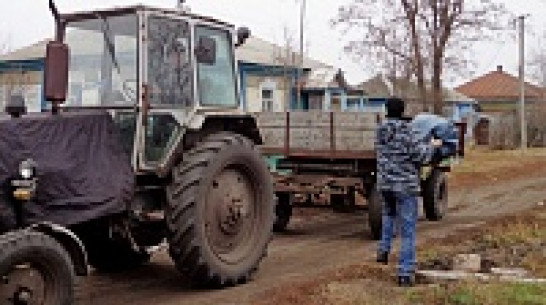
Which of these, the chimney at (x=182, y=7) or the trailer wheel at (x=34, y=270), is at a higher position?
the chimney at (x=182, y=7)

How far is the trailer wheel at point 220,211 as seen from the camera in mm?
7512

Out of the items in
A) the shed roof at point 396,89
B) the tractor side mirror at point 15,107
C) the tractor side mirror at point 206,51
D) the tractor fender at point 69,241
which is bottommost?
the tractor fender at point 69,241

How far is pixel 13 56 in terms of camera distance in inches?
1283

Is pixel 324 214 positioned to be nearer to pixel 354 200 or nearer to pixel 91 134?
pixel 354 200

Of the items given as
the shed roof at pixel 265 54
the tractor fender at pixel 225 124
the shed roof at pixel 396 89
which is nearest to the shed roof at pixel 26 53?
the shed roof at pixel 265 54

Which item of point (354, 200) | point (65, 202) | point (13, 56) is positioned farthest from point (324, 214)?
point (13, 56)

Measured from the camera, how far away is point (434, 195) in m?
13.3

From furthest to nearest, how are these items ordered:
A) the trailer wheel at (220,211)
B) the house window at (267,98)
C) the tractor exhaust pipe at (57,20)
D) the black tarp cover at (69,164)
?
the house window at (267,98) < the trailer wheel at (220,211) < the tractor exhaust pipe at (57,20) < the black tarp cover at (69,164)

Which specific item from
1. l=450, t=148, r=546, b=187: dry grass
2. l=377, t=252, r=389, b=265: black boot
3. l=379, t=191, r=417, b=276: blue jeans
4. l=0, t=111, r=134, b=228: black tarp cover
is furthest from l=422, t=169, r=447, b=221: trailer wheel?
l=450, t=148, r=546, b=187: dry grass

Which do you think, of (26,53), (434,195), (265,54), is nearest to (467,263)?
(434,195)

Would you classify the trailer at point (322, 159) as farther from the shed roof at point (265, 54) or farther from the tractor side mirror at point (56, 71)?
the shed roof at point (265, 54)

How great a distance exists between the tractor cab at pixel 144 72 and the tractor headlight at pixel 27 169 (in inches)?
52.3

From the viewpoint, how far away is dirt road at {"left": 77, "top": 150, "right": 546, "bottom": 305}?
7.74 metres

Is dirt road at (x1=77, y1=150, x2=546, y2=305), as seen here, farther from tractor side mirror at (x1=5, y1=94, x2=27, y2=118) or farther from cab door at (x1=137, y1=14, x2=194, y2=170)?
tractor side mirror at (x1=5, y1=94, x2=27, y2=118)
